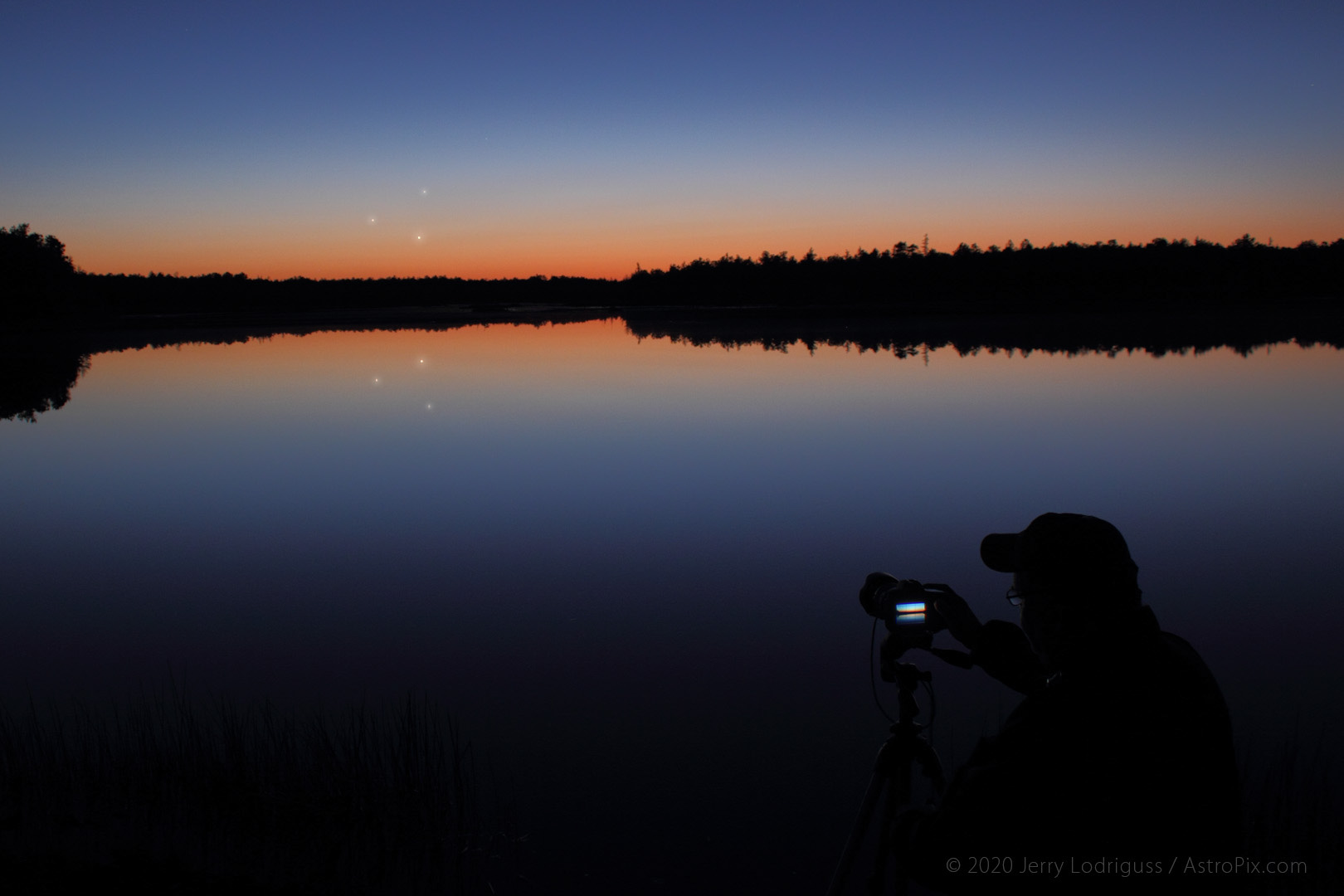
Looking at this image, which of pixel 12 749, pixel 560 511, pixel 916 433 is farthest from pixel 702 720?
pixel 916 433

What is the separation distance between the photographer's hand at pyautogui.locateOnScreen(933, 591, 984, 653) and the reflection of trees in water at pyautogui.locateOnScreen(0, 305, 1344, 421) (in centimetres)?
1880

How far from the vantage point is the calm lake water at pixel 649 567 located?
378 cm

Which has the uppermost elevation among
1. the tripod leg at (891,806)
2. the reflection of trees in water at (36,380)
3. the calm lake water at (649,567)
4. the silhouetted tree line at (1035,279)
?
the silhouetted tree line at (1035,279)

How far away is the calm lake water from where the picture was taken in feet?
12.4

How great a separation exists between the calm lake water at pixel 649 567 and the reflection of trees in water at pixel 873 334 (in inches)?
392

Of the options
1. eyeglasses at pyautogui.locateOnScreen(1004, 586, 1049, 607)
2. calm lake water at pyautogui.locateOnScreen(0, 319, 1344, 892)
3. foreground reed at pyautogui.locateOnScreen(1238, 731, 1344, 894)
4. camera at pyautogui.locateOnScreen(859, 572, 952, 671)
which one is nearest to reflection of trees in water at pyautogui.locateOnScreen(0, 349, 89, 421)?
calm lake water at pyautogui.locateOnScreen(0, 319, 1344, 892)

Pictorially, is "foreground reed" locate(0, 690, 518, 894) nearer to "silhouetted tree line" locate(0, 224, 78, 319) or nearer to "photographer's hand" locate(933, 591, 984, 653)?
"photographer's hand" locate(933, 591, 984, 653)

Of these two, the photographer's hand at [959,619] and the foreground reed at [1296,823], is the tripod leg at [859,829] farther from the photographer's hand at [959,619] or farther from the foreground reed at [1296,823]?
the foreground reed at [1296,823]

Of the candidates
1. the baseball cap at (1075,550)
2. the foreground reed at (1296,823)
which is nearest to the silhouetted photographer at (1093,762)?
the baseball cap at (1075,550)

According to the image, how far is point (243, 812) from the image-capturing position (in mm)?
3219

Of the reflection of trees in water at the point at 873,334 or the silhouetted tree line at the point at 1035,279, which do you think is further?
the silhouetted tree line at the point at 1035,279

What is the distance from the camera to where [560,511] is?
833cm

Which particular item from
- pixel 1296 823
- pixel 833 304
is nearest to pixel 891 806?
pixel 1296 823

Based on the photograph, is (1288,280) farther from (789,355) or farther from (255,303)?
(255,303)
